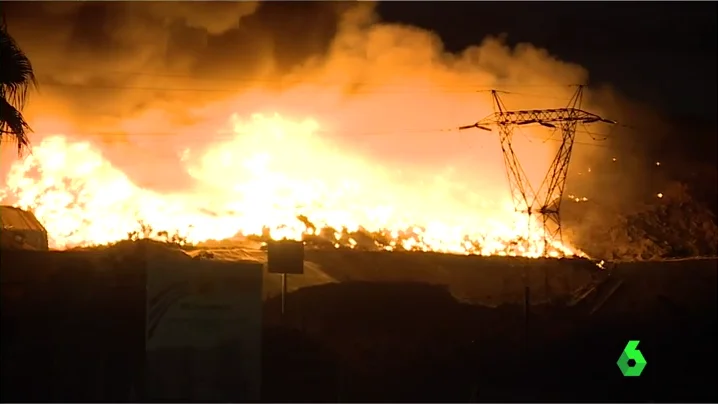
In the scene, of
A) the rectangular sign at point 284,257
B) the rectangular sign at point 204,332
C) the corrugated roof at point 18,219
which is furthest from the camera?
the corrugated roof at point 18,219

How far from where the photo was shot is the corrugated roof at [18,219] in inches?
1252

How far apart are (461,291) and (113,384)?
71.4 feet

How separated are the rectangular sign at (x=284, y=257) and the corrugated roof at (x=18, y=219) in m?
14.7

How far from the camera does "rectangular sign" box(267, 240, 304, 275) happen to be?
21.0m

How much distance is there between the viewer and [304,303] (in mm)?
28453

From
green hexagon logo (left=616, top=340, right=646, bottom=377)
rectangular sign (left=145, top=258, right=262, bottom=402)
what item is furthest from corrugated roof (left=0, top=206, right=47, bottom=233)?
green hexagon logo (left=616, top=340, right=646, bottom=377)

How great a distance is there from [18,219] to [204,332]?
769 inches

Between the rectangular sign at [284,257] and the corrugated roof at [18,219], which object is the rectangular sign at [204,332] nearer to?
the rectangular sign at [284,257]

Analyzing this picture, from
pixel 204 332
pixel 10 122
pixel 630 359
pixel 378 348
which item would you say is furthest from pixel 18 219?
pixel 630 359

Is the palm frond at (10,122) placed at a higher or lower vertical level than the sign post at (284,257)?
higher

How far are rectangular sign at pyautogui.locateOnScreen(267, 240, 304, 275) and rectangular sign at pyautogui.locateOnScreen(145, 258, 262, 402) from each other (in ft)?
13.0

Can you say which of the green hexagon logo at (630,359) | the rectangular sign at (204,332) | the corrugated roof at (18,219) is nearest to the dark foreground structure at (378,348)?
the green hexagon logo at (630,359)

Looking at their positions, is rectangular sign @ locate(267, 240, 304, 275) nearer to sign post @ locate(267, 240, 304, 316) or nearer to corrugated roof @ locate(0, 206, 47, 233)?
sign post @ locate(267, 240, 304, 316)

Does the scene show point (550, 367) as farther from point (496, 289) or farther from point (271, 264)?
point (496, 289)
